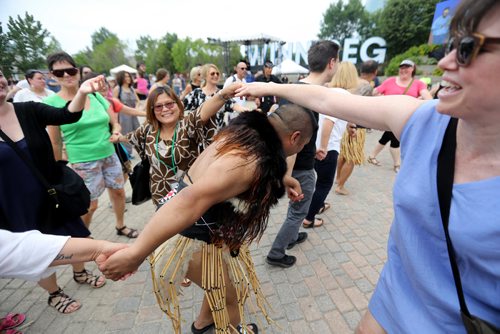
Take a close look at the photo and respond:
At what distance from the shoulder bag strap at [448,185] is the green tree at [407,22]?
41.8m

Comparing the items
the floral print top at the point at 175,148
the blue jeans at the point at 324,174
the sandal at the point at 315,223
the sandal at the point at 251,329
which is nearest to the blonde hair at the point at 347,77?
the blue jeans at the point at 324,174

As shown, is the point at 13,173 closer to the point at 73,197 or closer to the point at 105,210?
the point at 73,197

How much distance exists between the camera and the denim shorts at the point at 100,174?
321 centimetres

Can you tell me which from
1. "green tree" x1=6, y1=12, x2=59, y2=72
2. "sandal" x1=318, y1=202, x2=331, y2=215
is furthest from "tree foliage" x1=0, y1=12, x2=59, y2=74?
"sandal" x1=318, y1=202, x2=331, y2=215

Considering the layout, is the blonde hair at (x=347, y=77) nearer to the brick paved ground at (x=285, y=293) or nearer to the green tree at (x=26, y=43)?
the brick paved ground at (x=285, y=293)

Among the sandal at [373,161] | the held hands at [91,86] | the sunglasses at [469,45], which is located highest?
the sunglasses at [469,45]

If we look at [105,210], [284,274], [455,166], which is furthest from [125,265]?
[105,210]

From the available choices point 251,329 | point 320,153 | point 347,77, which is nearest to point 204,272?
point 251,329

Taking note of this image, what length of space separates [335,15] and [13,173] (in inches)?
2637

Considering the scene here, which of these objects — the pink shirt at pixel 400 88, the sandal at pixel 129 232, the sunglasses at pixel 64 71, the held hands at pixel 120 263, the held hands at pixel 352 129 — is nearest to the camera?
the held hands at pixel 120 263

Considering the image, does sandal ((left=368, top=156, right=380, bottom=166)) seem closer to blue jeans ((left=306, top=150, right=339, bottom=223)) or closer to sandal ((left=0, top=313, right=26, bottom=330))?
blue jeans ((left=306, top=150, right=339, bottom=223))

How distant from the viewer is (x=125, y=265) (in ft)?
4.64

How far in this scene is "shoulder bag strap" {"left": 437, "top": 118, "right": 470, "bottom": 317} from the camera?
99 cm

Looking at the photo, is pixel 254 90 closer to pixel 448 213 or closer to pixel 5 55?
pixel 448 213
